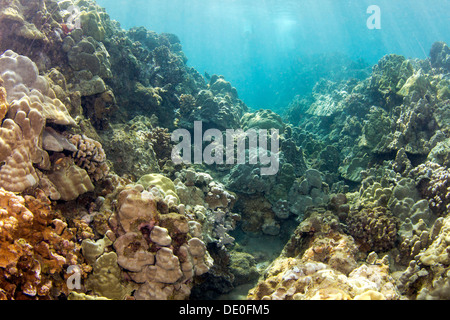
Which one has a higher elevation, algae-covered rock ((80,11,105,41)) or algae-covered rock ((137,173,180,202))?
algae-covered rock ((80,11,105,41))

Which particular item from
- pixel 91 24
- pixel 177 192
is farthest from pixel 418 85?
pixel 91 24

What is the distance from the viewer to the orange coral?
2.50 meters

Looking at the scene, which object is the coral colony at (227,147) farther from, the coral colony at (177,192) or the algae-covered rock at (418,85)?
the algae-covered rock at (418,85)

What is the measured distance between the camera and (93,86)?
21.3ft

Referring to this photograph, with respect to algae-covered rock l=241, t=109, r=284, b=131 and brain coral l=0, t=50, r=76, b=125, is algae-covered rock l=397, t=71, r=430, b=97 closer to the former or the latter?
algae-covered rock l=241, t=109, r=284, b=131

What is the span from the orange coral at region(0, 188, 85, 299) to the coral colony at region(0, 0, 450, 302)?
1 cm

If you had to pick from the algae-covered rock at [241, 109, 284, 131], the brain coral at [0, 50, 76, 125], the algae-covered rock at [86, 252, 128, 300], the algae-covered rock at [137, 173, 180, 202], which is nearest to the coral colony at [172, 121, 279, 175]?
the algae-covered rock at [241, 109, 284, 131]

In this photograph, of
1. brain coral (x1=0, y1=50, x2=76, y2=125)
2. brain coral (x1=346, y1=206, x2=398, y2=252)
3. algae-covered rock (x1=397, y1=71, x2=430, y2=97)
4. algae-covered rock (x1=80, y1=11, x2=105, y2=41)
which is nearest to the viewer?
brain coral (x1=0, y1=50, x2=76, y2=125)

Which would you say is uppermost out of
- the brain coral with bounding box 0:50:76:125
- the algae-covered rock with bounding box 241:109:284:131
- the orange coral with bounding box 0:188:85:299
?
the algae-covered rock with bounding box 241:109:284:131

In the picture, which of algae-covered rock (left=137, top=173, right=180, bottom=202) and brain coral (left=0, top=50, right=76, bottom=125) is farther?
algae-covered rock (left=137, top=173, right=180, bottom=202)

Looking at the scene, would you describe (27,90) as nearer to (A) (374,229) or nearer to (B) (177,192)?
(B) (177,192)

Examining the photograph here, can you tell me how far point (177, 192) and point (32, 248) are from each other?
2.97 m

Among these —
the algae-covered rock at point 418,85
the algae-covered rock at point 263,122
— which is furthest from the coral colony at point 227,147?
the algae-covered rock at point 418,85

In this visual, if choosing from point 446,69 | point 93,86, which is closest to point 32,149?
point 93,86
